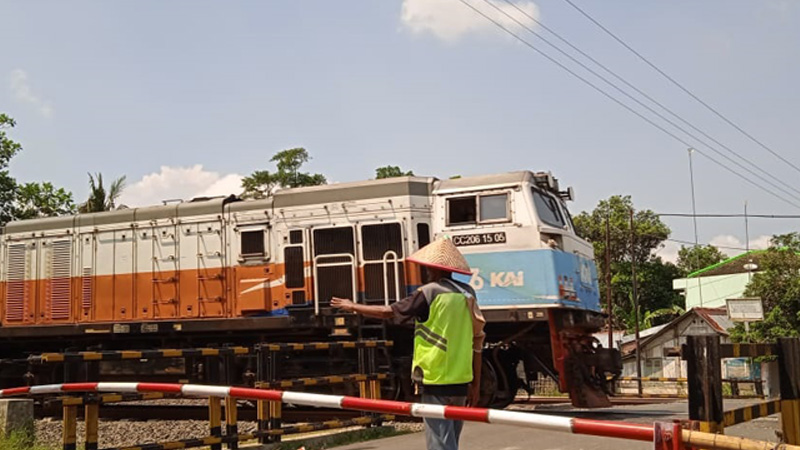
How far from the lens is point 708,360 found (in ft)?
14.1

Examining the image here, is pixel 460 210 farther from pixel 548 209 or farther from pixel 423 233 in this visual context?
pixel 548 209

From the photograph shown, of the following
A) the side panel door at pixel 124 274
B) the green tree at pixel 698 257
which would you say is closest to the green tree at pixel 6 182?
the side panel door at pixel 124 274

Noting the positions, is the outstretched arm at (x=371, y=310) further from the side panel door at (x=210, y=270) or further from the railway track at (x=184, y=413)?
the side panel door at (x=210, y=270)

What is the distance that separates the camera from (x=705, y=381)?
14.0 ft

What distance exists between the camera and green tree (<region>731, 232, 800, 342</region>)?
27.6 meters

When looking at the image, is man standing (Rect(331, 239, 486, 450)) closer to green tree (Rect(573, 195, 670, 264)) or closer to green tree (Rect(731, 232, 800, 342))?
green tree (Rect(731, 232, 800, 342))

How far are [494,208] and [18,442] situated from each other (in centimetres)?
699

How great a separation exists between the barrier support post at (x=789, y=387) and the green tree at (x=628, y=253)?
45.2 m

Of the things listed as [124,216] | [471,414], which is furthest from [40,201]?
[471,414]

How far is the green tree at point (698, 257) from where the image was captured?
2372 inches

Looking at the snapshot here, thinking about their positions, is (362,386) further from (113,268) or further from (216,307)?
(113,268)

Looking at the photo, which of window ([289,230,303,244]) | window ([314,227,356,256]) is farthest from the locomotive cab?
window ([289,230,303,244])

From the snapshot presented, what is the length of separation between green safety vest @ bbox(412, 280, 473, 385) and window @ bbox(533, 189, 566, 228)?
6933 millimetres

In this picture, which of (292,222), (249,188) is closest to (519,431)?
(292,222)
